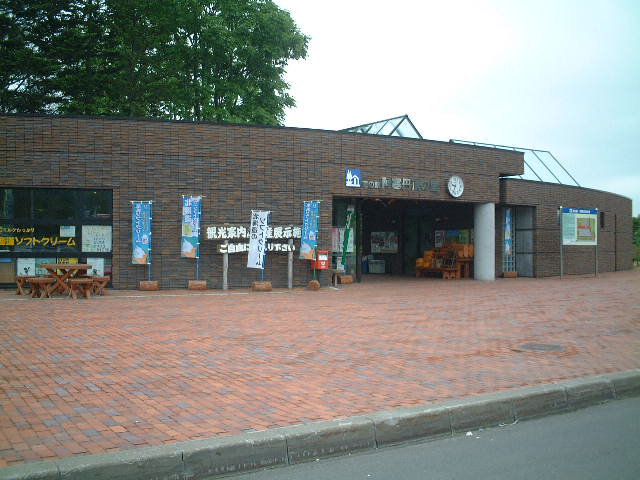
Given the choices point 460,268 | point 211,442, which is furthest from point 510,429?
point 460,268

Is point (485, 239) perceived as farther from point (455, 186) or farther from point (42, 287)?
point (42, 287)

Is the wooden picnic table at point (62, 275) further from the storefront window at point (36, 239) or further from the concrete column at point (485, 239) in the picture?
the concrete column at point (485, 239)

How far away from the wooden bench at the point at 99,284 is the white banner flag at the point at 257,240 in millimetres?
4442

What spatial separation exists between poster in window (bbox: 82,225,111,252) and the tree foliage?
13.6 metres

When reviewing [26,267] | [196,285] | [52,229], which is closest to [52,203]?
[52,229]

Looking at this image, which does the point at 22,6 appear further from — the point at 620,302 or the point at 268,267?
the point at 620,302

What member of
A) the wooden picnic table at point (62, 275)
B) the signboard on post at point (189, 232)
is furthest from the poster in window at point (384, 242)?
the wooden picnic table at point (62, 275)

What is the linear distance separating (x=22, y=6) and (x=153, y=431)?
30155 millimetres

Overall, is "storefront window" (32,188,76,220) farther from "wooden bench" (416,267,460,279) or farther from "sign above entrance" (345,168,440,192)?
"wooden bench" (416,267,460,279)

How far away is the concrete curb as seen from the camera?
169 inches

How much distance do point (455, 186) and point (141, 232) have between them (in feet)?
38.8

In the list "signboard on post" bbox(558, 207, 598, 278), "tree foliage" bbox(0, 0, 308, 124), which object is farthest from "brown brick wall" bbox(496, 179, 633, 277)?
"tree foliage" bbox(0, 0, 308, 124)

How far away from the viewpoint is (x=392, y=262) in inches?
1169

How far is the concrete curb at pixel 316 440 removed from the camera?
4297mm
